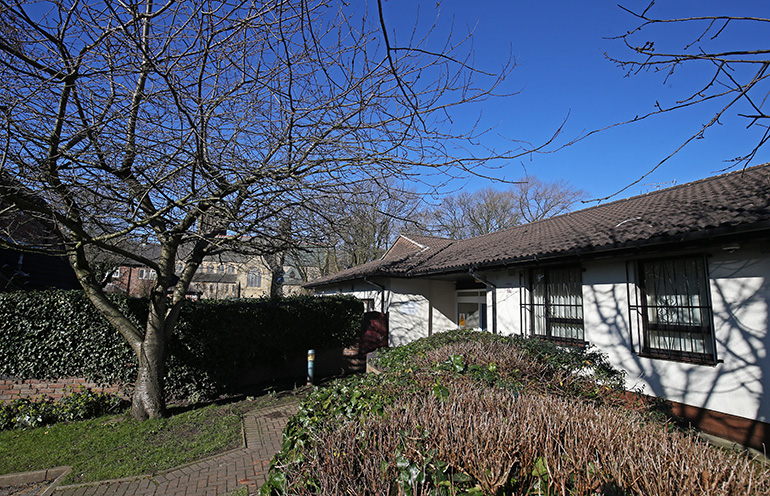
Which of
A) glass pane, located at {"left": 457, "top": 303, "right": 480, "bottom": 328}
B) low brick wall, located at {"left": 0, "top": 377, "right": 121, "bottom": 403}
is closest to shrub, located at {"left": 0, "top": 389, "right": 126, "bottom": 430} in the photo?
low brick wall, located at {"left": 0, "top": 377, "right": 121, "bottom": 403}

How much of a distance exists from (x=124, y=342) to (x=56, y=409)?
142 centimetres

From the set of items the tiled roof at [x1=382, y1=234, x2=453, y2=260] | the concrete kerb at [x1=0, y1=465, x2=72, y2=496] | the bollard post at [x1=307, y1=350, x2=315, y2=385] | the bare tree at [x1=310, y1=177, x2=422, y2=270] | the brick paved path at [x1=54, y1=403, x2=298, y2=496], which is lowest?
the concrete kerb at [x1=0, y1=465, x2=72, y2=496]

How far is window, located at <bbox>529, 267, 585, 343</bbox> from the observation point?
296 inches

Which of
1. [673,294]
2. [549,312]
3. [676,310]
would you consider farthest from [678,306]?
[549,312]

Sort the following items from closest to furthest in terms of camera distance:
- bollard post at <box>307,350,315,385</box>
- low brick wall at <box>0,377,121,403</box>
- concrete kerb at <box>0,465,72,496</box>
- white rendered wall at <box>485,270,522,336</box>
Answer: concrete kerb at <box>0,465,72,496</box> → low brick wall at <box>0,377,121,403</box> → white rendered wall at <box>485,270,522,336</box> → bollard post at <box>307,350,315,385</box>

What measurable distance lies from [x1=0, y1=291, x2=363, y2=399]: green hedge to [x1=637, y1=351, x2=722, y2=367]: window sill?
810cm

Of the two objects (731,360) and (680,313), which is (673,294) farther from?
(731,360)

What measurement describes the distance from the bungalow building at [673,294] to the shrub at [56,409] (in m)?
8.31

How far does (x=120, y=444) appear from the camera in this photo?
5391 millimetres

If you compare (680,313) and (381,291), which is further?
(381,291)

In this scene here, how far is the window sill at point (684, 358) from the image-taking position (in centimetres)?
532

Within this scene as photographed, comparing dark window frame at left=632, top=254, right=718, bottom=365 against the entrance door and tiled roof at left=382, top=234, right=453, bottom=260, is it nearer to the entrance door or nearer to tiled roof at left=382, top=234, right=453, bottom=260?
the entrance door

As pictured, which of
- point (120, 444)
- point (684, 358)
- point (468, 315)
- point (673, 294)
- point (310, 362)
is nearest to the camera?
point (120, 444)

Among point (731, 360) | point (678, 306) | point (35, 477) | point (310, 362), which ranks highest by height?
point (678, 306)
